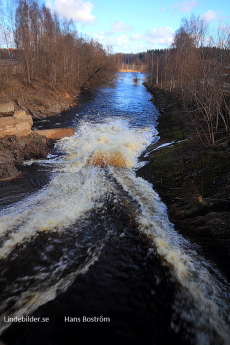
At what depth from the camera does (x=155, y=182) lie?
10.4 metres

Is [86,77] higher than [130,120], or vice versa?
[86,77]

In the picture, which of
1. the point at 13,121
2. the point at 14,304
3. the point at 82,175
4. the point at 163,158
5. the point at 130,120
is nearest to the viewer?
the point at 14,304

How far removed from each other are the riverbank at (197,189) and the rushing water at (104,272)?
431 millimetres

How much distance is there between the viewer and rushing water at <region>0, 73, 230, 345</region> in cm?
447

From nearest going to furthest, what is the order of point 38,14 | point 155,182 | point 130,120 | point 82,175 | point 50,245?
1. point 50,245
2. point 155,182
3. point 82,175
4. point 130,120
5. point 38,14

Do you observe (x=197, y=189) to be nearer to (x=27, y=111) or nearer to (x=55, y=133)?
(x=55, y=133)

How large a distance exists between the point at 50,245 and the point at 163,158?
8007 millimetres

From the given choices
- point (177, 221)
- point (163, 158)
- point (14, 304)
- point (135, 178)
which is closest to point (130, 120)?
point (163, 158)

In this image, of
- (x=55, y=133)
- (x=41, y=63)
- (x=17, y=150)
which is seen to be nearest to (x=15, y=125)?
(x=17, y=150)

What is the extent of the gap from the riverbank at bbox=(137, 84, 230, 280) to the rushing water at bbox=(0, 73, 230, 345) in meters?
0.43

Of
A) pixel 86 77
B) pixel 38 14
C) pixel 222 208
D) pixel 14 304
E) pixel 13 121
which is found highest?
pixel 38 14

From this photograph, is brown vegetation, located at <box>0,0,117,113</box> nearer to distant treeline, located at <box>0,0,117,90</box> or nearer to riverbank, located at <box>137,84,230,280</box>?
distant treeline, located at <box>0,0,117,90</box>

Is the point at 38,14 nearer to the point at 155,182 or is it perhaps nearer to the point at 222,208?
the point at 155,182

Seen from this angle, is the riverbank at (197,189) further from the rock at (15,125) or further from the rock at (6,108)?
the rock at (6,108)
